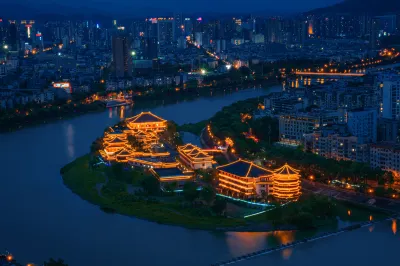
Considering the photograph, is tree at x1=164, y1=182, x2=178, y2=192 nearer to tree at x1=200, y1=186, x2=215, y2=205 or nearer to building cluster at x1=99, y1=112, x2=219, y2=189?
building cluster at x1=99, y1=112, x2=219, y2=189

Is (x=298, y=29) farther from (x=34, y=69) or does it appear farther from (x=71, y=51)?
(x=34, y=69)

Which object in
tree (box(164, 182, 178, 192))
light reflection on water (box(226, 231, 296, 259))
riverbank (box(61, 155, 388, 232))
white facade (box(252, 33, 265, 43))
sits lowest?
light reflection on water (box(226, 231, 296, 259))

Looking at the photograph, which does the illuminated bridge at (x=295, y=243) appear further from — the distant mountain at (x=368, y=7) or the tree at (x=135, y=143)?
the distant mountain at (x=368, y=7)

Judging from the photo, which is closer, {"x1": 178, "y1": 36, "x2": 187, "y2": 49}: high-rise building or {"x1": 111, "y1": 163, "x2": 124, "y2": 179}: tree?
{"x1": 111, "y1": 163, "x2": 124, "y2": 179}: tree

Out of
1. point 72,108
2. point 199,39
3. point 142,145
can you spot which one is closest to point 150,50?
point 199,39

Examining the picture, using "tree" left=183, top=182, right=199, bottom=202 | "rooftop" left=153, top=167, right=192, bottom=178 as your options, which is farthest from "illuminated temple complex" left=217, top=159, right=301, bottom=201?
"rooftop" left=153, top=167, right=192, bottom=178

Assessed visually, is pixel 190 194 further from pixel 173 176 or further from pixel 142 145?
pixel 142 145

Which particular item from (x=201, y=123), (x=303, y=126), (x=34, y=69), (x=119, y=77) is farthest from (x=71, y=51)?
(x=303, y=126)

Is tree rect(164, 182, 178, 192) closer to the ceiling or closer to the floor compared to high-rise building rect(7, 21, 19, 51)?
closer to the floor

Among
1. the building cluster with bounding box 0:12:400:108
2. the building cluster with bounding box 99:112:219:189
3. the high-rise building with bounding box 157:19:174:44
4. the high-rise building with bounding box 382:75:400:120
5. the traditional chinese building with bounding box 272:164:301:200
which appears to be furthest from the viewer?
the high-rise building with bounding box 157:19:174:44

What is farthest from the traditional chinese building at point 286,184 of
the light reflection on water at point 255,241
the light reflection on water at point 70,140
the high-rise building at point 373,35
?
the high-rise building at point 373,35
